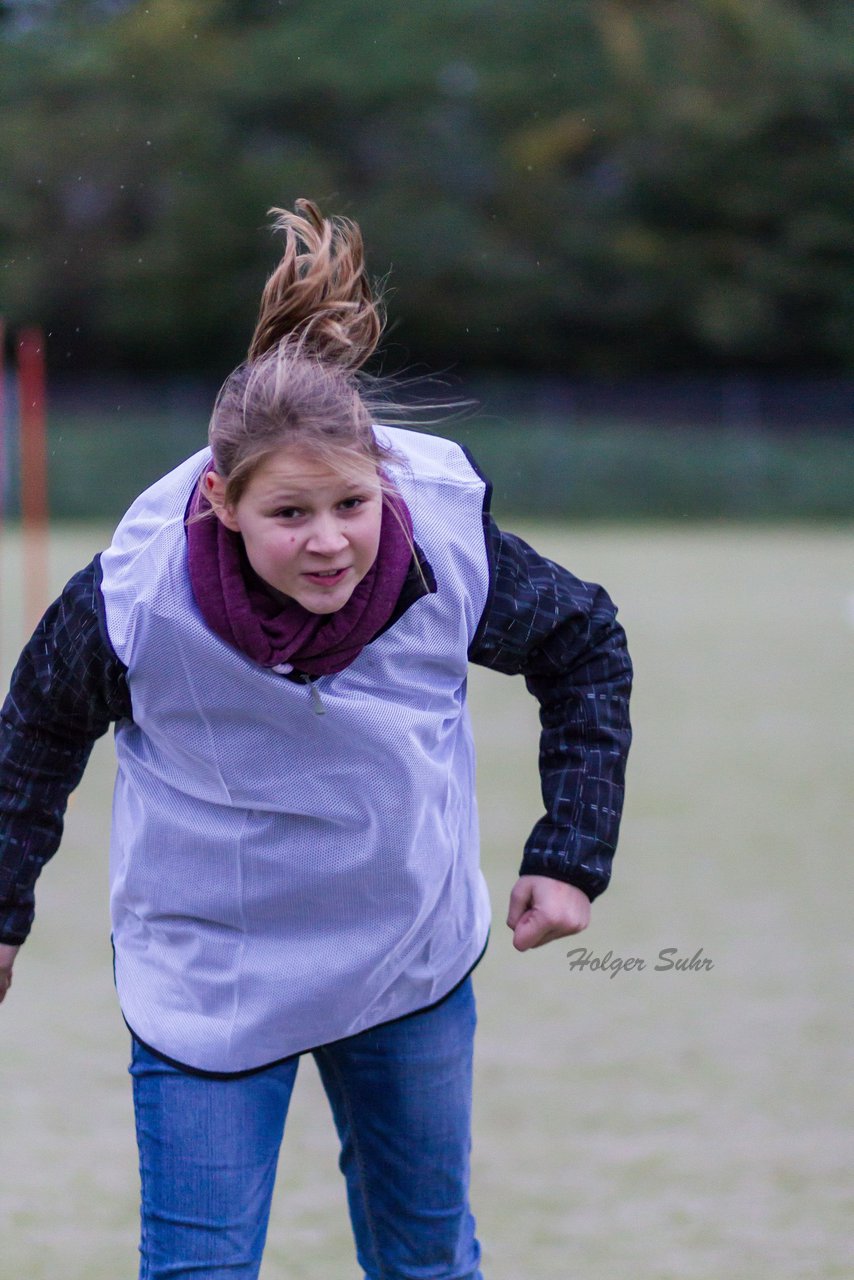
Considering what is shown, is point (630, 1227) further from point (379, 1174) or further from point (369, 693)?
point (369, 693)

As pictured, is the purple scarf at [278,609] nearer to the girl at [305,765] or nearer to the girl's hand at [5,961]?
the girl at [305,765]

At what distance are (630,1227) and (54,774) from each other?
1.49m

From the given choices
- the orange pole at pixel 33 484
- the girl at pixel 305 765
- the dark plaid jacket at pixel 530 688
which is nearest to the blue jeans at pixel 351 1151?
the girl at pixel 305 765

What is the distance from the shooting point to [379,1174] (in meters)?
2.30

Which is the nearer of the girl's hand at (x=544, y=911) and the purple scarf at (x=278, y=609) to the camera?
the purple scarf at (x=278, y=609)

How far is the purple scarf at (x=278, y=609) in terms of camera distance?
2.01 metres

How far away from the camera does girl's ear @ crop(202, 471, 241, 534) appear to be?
2.02 metres

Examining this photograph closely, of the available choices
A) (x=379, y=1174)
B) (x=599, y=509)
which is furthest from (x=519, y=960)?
(x=599, y=509)

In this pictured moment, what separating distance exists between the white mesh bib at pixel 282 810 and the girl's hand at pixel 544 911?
0.11m

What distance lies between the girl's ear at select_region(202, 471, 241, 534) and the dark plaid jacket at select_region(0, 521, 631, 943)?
174 mm

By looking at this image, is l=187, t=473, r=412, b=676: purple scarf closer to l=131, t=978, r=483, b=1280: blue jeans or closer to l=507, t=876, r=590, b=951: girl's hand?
l=507, t=876, r=590, b=951: girl's hand

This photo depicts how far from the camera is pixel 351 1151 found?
2324 mm
